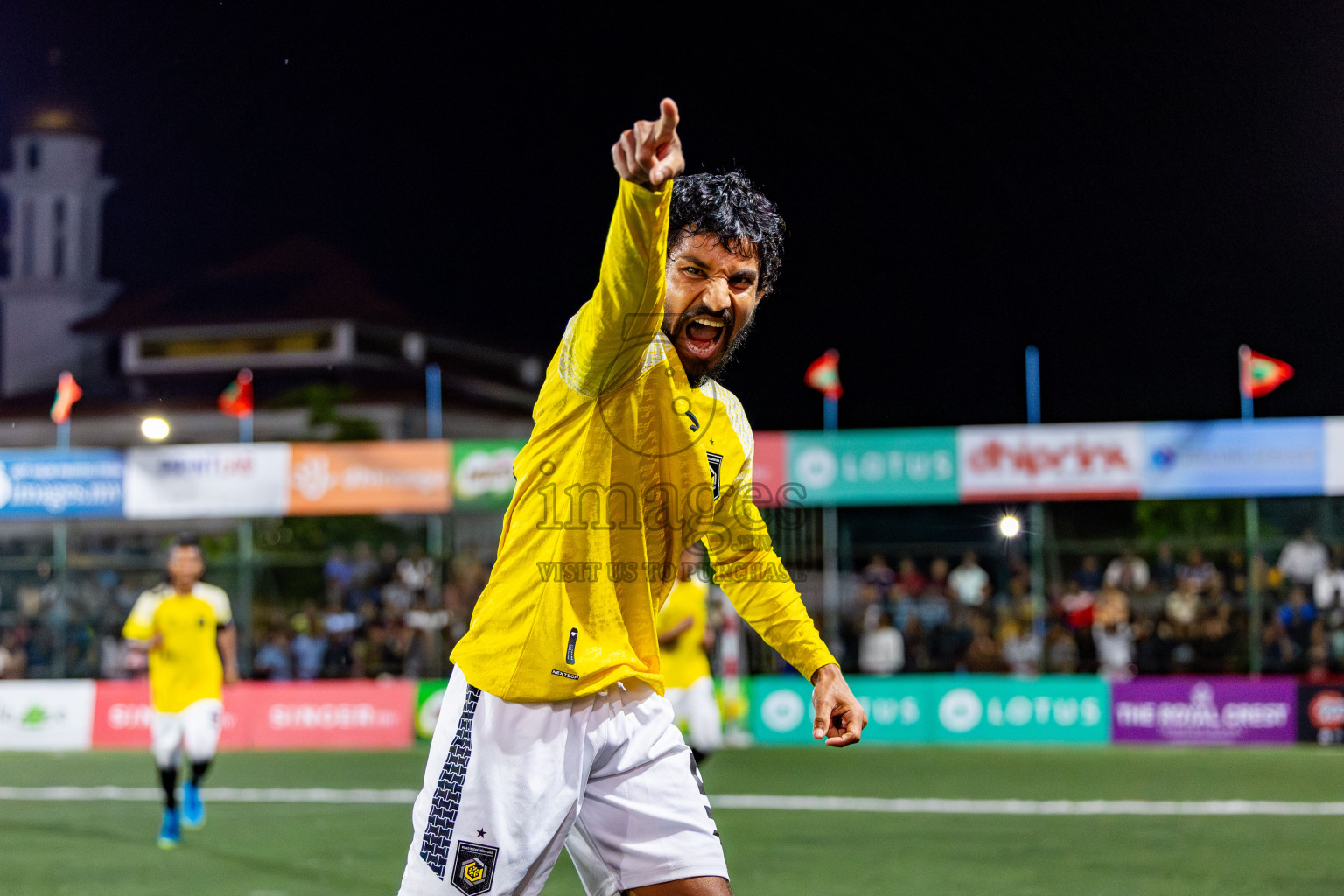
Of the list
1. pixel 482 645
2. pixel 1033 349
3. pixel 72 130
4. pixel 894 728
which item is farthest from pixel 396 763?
pixel 72 130

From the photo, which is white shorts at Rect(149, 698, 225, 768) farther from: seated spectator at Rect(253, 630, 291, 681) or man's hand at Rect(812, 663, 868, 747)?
seated spectator at Rect(253, 630, 291, 681)

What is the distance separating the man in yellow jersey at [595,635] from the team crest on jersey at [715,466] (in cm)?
9

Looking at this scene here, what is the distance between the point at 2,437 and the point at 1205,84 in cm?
4878

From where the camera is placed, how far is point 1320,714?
56.4ft

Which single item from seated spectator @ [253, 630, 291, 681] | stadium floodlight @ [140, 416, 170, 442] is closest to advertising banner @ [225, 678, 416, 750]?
seated spectator @ [253, 630, 291, 681]

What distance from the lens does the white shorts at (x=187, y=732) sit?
9812mm

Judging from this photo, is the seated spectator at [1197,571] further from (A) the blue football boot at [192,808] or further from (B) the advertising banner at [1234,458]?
(A) the blue football boot at [192,808]

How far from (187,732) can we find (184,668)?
0.48 metres

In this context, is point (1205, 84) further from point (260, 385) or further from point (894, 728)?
point (260, 385)

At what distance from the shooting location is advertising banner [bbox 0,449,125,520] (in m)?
20.0

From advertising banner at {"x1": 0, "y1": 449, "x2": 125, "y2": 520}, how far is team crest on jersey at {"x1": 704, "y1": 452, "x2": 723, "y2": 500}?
60.6 ft

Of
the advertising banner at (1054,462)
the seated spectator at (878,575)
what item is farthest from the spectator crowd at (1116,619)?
the advertising banner at (1054,462)

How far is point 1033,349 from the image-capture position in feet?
71.8

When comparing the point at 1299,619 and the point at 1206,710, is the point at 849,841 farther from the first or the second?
the point at 1299,619
